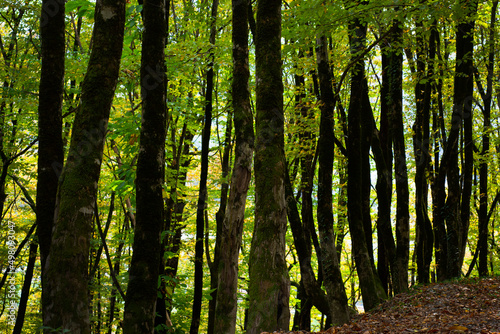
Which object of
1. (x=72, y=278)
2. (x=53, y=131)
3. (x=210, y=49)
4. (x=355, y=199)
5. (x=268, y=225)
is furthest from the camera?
(x=210, y=49)

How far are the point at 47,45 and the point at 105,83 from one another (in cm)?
133

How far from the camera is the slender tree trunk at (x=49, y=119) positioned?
530 cm

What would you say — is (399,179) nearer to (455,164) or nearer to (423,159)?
(455,164)

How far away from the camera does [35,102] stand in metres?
12.2

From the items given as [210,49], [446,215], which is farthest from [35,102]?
[446,215]

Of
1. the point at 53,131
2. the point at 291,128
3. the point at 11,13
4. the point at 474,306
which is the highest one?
the point at 11,13

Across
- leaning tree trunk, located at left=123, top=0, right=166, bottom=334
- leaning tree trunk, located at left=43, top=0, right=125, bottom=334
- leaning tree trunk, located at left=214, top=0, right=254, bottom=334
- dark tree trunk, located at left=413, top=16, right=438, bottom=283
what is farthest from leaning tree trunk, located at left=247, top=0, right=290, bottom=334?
dark tree trunk, located at left=413, top=16, right=438, bottom=283

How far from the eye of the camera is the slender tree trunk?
5.30 m

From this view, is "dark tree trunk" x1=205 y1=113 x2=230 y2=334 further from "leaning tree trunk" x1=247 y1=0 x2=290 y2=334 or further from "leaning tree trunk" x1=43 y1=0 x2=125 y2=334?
"leaning tree trunk" x1=43 y1=0 x2=125 y2=334

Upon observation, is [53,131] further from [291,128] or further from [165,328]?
[291,128]

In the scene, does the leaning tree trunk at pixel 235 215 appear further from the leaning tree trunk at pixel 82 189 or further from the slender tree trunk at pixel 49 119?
the slender tree trunk at pixel 49 119

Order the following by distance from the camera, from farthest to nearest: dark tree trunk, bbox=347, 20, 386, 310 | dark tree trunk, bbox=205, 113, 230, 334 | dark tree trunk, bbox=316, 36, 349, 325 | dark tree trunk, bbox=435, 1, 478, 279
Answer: dark tree trunk, bbox=205, 113, 230, 334 → dark tree trunk, bbox=435, 1, 478, 279 → dark tree trunk, bbox=347, 20, 386, 310 → dark tree trunk, bbox=316, 36, 349, 325

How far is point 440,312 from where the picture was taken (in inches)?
266

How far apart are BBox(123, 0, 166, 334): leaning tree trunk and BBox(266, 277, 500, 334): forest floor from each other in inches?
84.7
